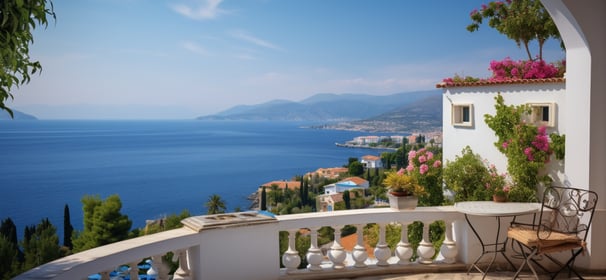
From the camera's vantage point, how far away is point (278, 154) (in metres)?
66.7

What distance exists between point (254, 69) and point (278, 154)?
16352 mm

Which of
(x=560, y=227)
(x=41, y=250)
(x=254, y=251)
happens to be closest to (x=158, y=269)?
(x=254, y=251)

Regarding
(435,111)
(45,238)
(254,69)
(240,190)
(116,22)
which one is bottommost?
(240,190)

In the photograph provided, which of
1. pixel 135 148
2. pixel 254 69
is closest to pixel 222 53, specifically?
pixel 254 69

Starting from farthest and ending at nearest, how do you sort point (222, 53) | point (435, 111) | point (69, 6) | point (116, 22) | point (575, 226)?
1. point (222, 53)
2. point (116, 22)
3. point (69, 6)
4. point (435, 111)
5. point (575, 226)

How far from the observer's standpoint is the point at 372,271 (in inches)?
176

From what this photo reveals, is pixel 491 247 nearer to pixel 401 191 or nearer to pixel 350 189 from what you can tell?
pixel 401 191

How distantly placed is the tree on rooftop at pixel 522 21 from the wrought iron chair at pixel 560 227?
19.2 feet

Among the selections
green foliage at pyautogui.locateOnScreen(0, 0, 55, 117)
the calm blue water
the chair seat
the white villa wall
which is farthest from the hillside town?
the calm blue water

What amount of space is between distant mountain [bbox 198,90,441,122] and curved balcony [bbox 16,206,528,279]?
38923mm

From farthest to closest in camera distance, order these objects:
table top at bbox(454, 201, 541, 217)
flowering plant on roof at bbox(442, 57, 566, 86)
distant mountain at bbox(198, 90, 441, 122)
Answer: distant mountain at bbox(198, 90, 441, 122) → flowering plant on roof at bbox(442, 57, 566, 86) → table top at bbox(454, 201, 541, 217)

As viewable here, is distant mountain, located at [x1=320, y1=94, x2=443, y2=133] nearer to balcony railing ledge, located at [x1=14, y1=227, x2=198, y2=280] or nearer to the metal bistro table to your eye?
the metal bistro table

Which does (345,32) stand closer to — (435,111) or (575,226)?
(435,111)

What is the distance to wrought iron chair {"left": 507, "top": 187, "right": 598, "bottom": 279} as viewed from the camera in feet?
12.8
